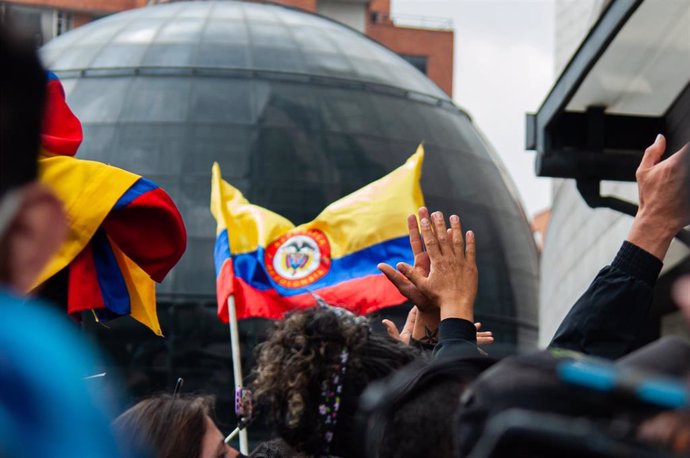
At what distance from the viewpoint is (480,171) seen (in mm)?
20766

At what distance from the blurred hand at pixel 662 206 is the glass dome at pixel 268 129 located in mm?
14346

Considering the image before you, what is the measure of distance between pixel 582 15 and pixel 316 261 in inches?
458

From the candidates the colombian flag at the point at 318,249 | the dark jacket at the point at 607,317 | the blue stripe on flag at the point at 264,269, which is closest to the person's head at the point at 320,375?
the dark jacket at the point at 607,317

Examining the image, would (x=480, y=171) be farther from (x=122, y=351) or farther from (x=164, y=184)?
(x=122, y=351)

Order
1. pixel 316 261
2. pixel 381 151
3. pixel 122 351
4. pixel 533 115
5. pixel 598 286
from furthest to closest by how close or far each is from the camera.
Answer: pixel 381 151
pixel 122 351
pixel 316 261
pixel 533 115
pixel 598 286

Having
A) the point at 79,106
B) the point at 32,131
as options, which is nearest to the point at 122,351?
the point at 79,106

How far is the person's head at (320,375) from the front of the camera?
2.33 meters

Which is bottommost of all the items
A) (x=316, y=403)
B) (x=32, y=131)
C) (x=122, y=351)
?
(x=122, y=351)

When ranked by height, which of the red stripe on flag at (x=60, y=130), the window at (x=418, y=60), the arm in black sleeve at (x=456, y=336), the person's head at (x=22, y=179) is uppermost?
the person's head at (x=22, y=179)

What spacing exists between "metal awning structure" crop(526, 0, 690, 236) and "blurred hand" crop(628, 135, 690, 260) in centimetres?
490

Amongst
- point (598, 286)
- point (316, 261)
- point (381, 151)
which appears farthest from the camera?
point (381, 151)

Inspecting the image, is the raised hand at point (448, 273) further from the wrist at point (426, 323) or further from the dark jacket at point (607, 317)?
the wrist at point (426, 323)

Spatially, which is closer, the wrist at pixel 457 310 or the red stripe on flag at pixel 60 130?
the wrist at pixel 457 310

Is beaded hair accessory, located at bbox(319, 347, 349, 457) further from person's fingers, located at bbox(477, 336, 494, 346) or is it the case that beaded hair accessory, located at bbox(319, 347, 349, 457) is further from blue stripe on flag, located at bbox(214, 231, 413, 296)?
blue stripe on flag, located at bbox(214, 231, 413, 296)
